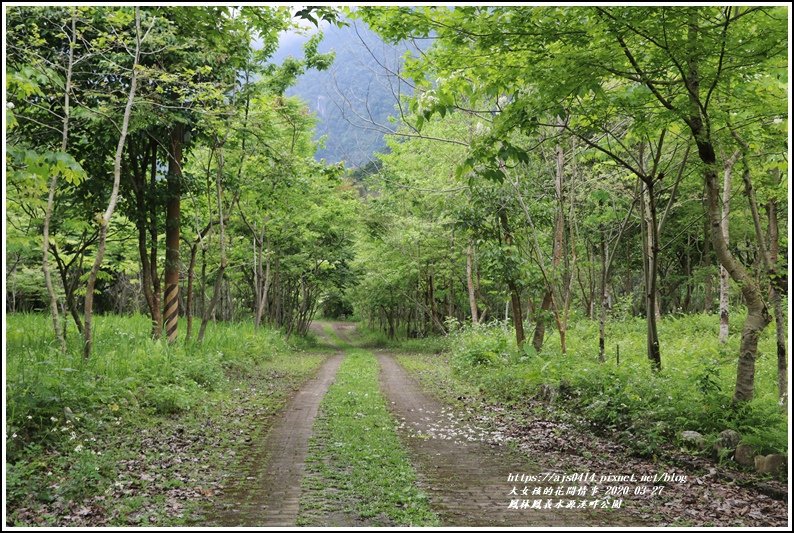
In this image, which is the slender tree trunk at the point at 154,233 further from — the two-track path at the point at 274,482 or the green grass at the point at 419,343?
the green grass at the point at 419,343

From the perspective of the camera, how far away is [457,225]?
47.1 ft

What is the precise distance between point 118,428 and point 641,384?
300 inches

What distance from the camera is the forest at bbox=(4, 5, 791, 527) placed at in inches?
205

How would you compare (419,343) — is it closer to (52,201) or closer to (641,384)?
(641,384)

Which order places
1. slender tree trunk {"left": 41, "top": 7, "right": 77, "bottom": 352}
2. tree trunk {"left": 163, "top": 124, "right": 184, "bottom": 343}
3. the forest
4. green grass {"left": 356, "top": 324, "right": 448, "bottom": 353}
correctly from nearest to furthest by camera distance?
1. the forest
2. slender tree trunk {"left": 41, "top": 7, "right": 77, "bottom": 352}
3. tree trunk {"left": 163, "top": 124, "right": 184, "bottom": 343}
4. green grass {"left": 356, "top": 324, "right": 448, "bottom": 353}

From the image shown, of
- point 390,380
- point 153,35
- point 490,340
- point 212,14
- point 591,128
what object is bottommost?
point 390,380

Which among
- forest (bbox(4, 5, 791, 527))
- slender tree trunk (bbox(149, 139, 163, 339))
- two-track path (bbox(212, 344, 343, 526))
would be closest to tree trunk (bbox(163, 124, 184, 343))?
forest (bbox(4, 5, 791, 527))

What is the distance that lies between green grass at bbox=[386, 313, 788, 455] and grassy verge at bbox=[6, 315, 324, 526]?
5121 mm

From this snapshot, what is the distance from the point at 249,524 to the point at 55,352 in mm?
5810

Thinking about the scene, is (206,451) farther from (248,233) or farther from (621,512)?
(248,233)

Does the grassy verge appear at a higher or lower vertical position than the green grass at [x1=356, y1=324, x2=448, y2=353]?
higher

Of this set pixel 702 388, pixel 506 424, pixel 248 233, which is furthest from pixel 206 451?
pixel 248 233

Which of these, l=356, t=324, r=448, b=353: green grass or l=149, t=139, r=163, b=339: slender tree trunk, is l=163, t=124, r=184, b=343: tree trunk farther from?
l=356, t=324, r=448, b=353: green grass

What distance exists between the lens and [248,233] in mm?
22641
